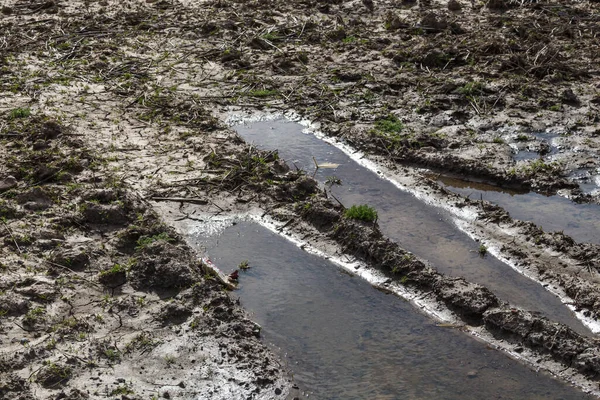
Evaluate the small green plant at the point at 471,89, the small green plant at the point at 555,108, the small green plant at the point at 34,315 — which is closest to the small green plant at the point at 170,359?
the small green plant at the point at 34,315

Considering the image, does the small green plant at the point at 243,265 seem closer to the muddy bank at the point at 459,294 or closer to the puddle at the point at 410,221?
the muddy bank at the point at 459,294

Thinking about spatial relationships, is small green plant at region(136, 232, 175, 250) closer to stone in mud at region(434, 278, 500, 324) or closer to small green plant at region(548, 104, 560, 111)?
stone in mud at region(434, 278, 500, 324)

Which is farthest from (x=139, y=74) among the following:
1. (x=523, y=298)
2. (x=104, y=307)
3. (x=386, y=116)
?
(x=523, y=298)

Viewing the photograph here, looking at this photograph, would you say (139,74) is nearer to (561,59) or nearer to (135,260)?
(135,260)

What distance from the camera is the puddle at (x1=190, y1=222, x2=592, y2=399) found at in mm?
6453

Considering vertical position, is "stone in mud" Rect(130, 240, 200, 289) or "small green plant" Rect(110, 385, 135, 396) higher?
"stone in mud" Rect(130, 240, 200, 289)

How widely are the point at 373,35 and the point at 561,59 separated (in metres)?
3.01

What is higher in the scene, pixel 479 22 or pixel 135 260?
pixel 479 22

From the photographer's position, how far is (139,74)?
40.2 ft

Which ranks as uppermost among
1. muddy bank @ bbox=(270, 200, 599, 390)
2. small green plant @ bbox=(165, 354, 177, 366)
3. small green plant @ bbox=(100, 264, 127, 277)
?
muddy bank @ bbox=(270, 200, 599, 390)

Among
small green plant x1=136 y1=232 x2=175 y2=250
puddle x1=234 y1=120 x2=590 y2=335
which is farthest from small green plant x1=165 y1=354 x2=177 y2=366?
puddle x1=234 y1=120 x2=590 y2=335

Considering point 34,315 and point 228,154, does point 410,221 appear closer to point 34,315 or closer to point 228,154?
point 228,154

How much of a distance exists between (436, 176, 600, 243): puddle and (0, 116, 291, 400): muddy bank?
10.8 feet

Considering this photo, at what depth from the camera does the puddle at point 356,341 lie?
645 centimetres
